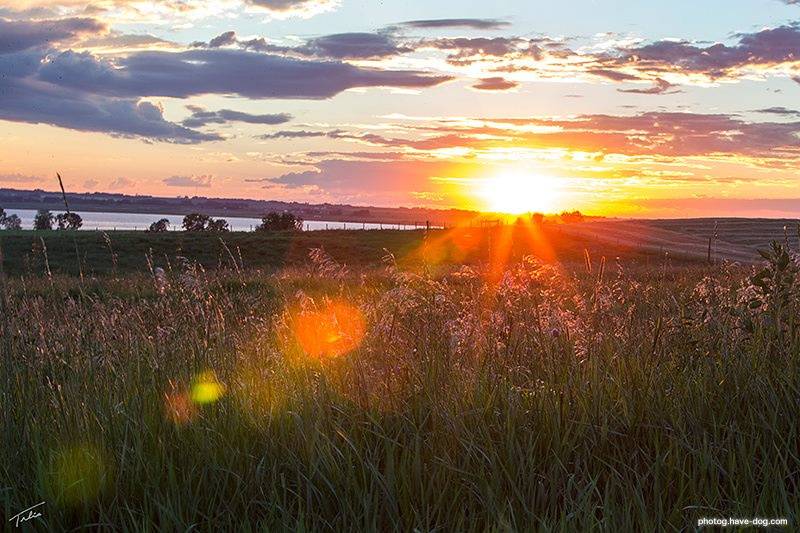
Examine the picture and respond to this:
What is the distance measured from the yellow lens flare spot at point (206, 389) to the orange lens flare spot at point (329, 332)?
1017mm

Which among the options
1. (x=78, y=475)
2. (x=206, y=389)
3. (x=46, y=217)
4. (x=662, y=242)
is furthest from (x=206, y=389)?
(x=662, y=242)

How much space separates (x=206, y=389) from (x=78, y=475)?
44.8 inches

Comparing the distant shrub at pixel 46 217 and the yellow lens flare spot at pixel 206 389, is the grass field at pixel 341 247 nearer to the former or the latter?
the distant shrub at pixel 46 217

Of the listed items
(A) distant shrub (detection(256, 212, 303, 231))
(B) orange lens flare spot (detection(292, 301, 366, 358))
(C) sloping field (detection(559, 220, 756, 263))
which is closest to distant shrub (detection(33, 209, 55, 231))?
(B) orange lens flare spot (detection(292, 301, 366, 358))

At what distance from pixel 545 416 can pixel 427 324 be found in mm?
1468

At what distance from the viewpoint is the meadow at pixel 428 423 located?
12.1ft

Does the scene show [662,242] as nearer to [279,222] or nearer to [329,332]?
[279,222]

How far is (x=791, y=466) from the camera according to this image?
4074 mm

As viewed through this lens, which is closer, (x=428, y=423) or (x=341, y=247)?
(x=428, y=423)

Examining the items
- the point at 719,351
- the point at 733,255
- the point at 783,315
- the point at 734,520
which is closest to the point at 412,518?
the point at 734,520

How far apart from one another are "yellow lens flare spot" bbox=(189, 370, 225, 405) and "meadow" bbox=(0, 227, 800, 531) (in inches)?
0.7

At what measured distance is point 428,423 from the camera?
4410mm

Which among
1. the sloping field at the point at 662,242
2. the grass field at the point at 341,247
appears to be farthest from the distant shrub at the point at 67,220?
the sloping field at the point at 662,242

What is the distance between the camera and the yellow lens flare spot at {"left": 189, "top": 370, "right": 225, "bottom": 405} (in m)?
4.85
